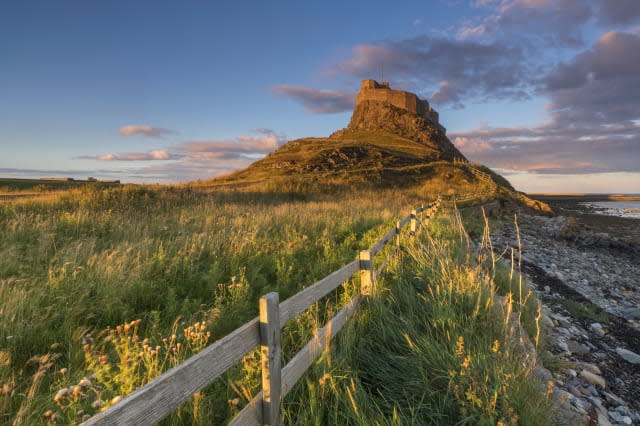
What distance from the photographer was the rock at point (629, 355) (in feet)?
20.5

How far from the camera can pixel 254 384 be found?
10.9 feet

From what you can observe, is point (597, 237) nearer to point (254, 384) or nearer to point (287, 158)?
point (254, 384)

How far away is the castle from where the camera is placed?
348 feet

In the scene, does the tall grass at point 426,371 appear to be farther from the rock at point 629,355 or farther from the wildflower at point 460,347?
the rock at point 629,355

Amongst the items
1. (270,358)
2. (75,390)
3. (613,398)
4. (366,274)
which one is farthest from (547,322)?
(75,390)

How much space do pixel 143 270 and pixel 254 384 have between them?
13.8 feet

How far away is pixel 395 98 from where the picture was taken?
106 metres

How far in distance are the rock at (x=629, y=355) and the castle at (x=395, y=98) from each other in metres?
105

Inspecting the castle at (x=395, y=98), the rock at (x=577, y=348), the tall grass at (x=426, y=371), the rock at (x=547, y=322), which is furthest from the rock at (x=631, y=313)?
the castle at (x=395, y=98)

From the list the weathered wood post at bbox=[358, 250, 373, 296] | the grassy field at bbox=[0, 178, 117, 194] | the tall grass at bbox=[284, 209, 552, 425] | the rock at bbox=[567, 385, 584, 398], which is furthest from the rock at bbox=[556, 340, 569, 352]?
the grassy field at bbox=[0, 178, 117, 194]

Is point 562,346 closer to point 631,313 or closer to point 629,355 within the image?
point 629,355

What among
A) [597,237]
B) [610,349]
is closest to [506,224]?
[597,237]

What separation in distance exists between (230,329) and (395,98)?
10952 cm

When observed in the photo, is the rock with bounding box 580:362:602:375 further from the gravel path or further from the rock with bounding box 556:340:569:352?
the rock with bounding box 556:340:569:352
